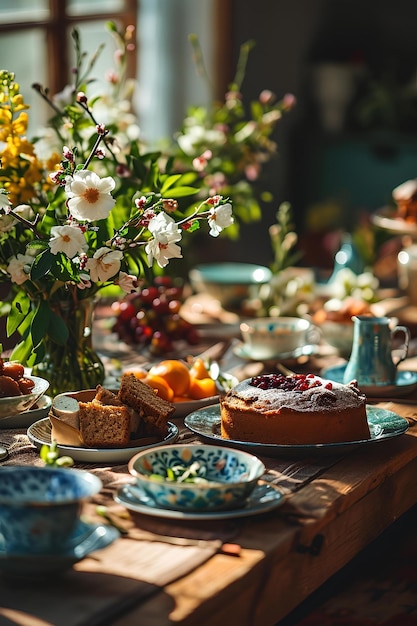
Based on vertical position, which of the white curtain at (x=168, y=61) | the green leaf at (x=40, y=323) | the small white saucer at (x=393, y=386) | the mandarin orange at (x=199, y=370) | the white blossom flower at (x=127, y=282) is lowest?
the small white saucer at (x=393, y=386)

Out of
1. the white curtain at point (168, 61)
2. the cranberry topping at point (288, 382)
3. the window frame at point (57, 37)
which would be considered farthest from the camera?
the white curtain at point (168, 61)

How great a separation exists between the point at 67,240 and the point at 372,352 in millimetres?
731

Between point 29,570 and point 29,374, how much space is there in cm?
74

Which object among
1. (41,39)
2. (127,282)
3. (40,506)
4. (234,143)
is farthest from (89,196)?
(41,39)

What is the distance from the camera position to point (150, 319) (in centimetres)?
242

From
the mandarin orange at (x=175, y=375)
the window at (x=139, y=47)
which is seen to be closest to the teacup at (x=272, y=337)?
the mandarin orange at (x=175, y=375)

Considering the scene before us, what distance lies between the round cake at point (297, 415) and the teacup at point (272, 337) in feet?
2.02

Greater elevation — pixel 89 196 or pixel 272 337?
pixel 89 196

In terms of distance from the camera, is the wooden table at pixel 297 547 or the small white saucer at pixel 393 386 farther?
the small white saucer at pixel 393 386

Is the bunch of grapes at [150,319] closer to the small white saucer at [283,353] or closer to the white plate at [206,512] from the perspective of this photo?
the small white saucer at [283,353]

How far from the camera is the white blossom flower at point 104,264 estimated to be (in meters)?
1.65

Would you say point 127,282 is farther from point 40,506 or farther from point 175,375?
point 40,506

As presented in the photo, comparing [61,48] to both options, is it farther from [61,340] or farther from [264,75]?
[61,340]

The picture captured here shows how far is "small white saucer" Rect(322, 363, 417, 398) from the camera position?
6.73ft
